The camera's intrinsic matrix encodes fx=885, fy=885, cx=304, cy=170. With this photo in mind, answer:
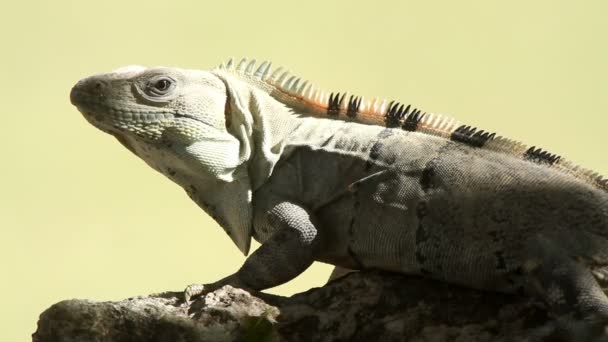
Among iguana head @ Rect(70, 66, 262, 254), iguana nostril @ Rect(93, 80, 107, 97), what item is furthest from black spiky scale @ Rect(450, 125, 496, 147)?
iguana nostril @ Rect(93, 80, 107, 97)

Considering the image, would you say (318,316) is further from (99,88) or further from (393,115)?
(99,88)

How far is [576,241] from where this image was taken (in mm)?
3412

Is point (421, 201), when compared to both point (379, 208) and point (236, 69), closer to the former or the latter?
point (379, 208)

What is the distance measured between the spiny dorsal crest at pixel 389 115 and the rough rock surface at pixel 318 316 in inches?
24.8

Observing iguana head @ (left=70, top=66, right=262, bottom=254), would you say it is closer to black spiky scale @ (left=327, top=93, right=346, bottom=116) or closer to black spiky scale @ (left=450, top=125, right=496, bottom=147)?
black spiky scale @ (left=327, top=93, right=346, bottom=116)


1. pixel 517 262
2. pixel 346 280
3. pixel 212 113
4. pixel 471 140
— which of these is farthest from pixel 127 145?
pixel 517 262

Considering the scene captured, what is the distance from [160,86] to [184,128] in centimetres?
23

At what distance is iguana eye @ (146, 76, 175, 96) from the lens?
4055 millimetres

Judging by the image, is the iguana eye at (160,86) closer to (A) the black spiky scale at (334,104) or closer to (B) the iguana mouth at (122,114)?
(B) the iguana mouth at (122,114)

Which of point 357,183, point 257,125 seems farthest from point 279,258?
point 257,125

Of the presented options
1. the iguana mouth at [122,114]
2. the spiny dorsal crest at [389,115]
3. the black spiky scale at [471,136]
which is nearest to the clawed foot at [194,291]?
the iguana mouth at [122,114]

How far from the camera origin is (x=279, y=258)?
3791 millimetres

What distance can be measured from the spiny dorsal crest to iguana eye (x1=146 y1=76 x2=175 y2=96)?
450mm

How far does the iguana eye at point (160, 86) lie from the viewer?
4.05 m
